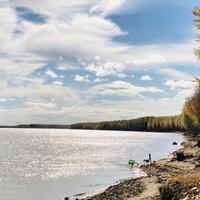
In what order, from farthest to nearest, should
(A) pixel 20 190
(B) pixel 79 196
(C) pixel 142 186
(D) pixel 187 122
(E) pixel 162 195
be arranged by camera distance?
(D) pixel 187 122 → (A) pixel 20 190 → (B) pixel 79 196 → (C) pixel 142 186 → (E) pixel 162 195

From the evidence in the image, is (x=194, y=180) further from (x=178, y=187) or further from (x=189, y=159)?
(x=189, y=159)

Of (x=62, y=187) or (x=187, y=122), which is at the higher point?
(x=187, y=122)

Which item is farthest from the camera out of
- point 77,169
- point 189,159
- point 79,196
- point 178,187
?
point 77,169

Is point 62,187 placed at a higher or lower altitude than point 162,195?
lower

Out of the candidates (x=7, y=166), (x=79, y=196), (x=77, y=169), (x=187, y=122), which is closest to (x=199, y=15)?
(x=79, y=196)

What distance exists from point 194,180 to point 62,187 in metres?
40.5

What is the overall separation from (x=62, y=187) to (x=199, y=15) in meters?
43.4

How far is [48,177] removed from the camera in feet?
264

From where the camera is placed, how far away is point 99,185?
65375mm

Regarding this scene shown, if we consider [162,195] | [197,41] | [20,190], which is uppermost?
[197,41]

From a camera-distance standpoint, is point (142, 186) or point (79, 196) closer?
point (142, 186)

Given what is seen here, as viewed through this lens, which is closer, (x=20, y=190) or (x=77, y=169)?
(x=20, y=190)

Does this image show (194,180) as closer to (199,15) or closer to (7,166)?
(199,15)

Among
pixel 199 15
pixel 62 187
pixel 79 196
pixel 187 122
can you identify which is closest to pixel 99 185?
pixel 62 187
